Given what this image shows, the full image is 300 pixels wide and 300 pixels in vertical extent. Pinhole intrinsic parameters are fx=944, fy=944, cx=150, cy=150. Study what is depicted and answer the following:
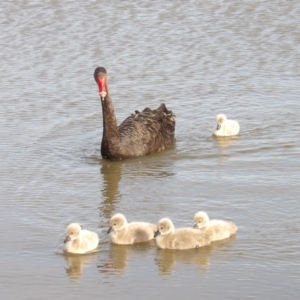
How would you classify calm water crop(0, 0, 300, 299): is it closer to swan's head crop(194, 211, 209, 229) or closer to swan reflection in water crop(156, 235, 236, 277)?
swan reflection in water crop(156, 235, 236, 277)

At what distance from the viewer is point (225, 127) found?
32.8 ft

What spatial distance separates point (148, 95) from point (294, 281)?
596cm

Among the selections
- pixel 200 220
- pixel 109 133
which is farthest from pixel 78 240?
pixel 109 133

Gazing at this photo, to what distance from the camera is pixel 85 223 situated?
752cm

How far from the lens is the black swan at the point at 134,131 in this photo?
9.68 meters

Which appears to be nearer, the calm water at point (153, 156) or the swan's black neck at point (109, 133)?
the calm water at point (153, 156)

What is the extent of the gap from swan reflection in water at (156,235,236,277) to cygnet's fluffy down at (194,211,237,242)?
0.06 metres

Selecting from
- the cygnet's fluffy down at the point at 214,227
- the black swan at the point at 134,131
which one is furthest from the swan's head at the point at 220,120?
the cygnet's fluffy down at the point at 214,227

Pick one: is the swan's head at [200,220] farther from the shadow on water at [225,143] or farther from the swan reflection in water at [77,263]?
the shadow on water at [225,143]

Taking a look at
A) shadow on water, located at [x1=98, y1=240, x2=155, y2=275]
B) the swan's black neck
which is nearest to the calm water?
shadow on water, located at [x1=98, y1=240, x2=155, y2=275]

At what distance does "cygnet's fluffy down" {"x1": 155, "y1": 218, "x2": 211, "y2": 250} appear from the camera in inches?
269

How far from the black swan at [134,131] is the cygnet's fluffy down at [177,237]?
113 inches

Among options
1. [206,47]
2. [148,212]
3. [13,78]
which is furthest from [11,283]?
[206,47]

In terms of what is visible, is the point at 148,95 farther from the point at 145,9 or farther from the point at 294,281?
the point at 294,281
